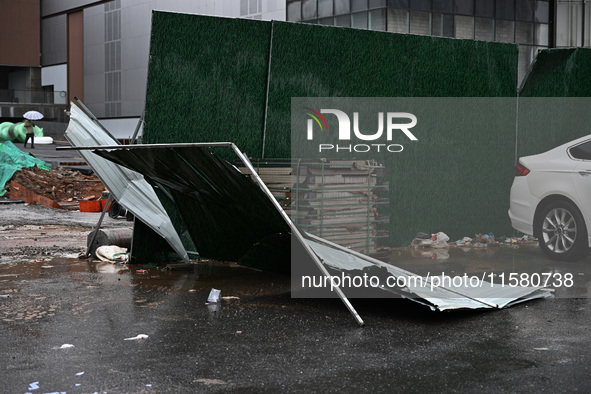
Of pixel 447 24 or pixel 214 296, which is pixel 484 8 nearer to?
pixel 447 24

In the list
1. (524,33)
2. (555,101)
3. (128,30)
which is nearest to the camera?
(555,101)

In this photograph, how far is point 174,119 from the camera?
999cm

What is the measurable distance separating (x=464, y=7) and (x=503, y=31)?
2242mm

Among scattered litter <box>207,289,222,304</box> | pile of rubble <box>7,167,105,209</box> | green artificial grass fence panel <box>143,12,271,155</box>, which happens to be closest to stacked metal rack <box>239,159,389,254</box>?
green artificial grass fence panel <box>143,12,271,155</box>

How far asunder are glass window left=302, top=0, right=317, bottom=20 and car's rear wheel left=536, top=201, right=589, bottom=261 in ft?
79.2

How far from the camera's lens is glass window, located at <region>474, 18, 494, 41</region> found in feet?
102

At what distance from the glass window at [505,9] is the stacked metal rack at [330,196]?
76.5 ft

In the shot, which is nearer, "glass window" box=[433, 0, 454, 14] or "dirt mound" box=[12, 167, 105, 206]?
"dirt mound" box=[12, 167, 105, 206]

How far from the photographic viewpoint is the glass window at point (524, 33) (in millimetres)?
32094

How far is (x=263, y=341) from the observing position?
5.83 metres

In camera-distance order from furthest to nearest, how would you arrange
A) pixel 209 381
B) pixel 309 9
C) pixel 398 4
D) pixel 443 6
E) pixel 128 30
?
pixel 128 30 < pixel 309 9 < pixel 443 6 < pixel 398 4 < pixel 209 381

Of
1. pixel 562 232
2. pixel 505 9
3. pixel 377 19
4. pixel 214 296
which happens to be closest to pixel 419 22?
pixel 377 19

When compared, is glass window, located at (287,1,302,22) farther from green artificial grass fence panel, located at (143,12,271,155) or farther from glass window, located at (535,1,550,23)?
green artificial grass fence panel, located at (143,12,271,155)

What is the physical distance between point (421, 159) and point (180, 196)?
4.74m
